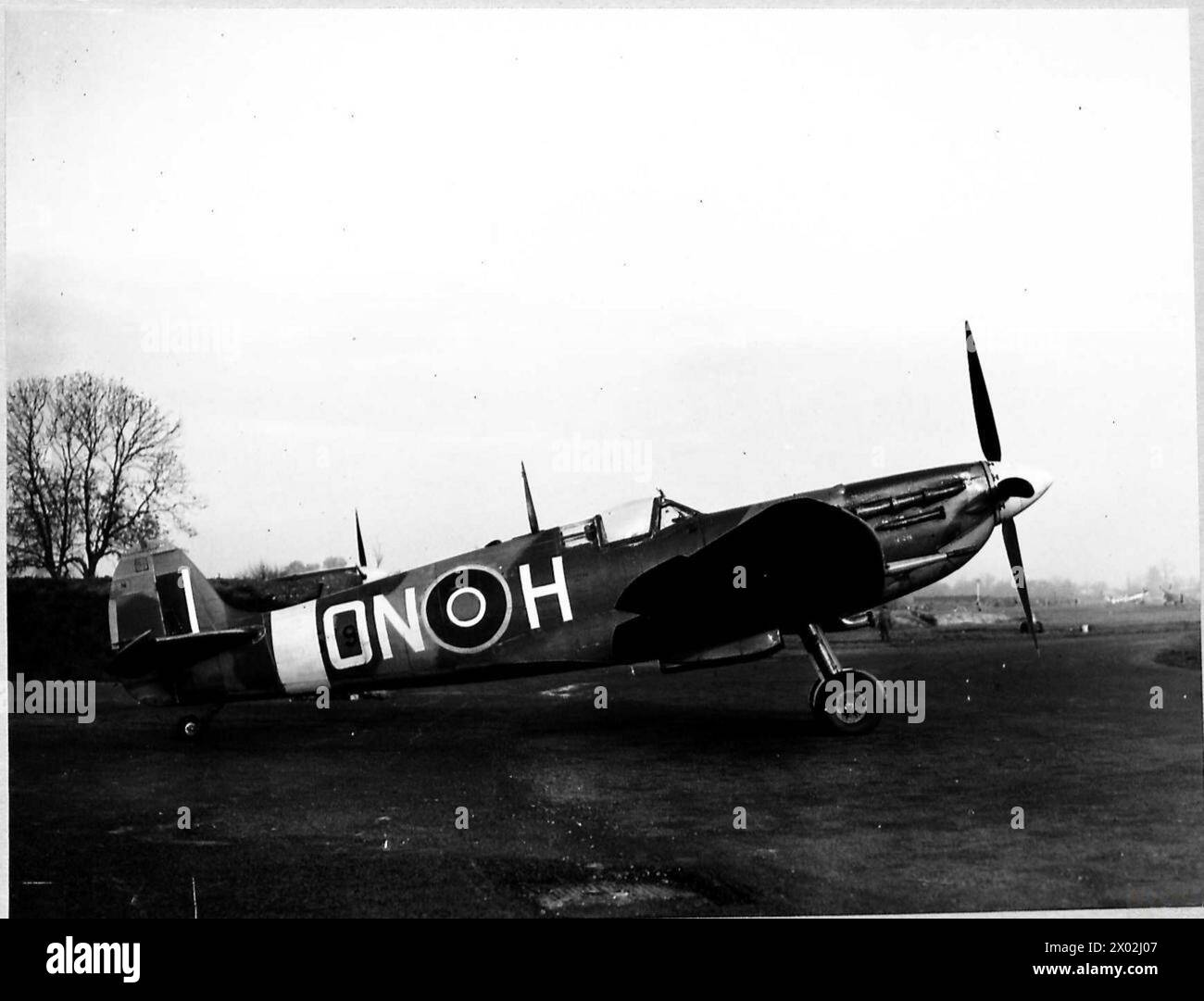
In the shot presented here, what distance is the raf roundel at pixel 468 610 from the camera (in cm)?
501

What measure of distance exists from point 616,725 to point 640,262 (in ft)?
7.89

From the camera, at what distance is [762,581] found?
193 inches

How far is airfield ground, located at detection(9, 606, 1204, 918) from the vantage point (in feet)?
13.8

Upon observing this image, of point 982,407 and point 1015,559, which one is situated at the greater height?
point 982,407

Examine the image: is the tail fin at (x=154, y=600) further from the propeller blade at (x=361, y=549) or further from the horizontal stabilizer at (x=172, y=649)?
the propeller blade at (x=361, y=549)

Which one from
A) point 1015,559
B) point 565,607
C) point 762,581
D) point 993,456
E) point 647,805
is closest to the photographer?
point 647,805

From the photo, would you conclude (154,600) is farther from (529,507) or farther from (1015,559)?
(1015,559)

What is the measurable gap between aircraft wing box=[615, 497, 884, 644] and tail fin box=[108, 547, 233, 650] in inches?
85.2

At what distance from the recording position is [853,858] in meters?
4.19

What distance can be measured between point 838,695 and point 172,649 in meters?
3.28
